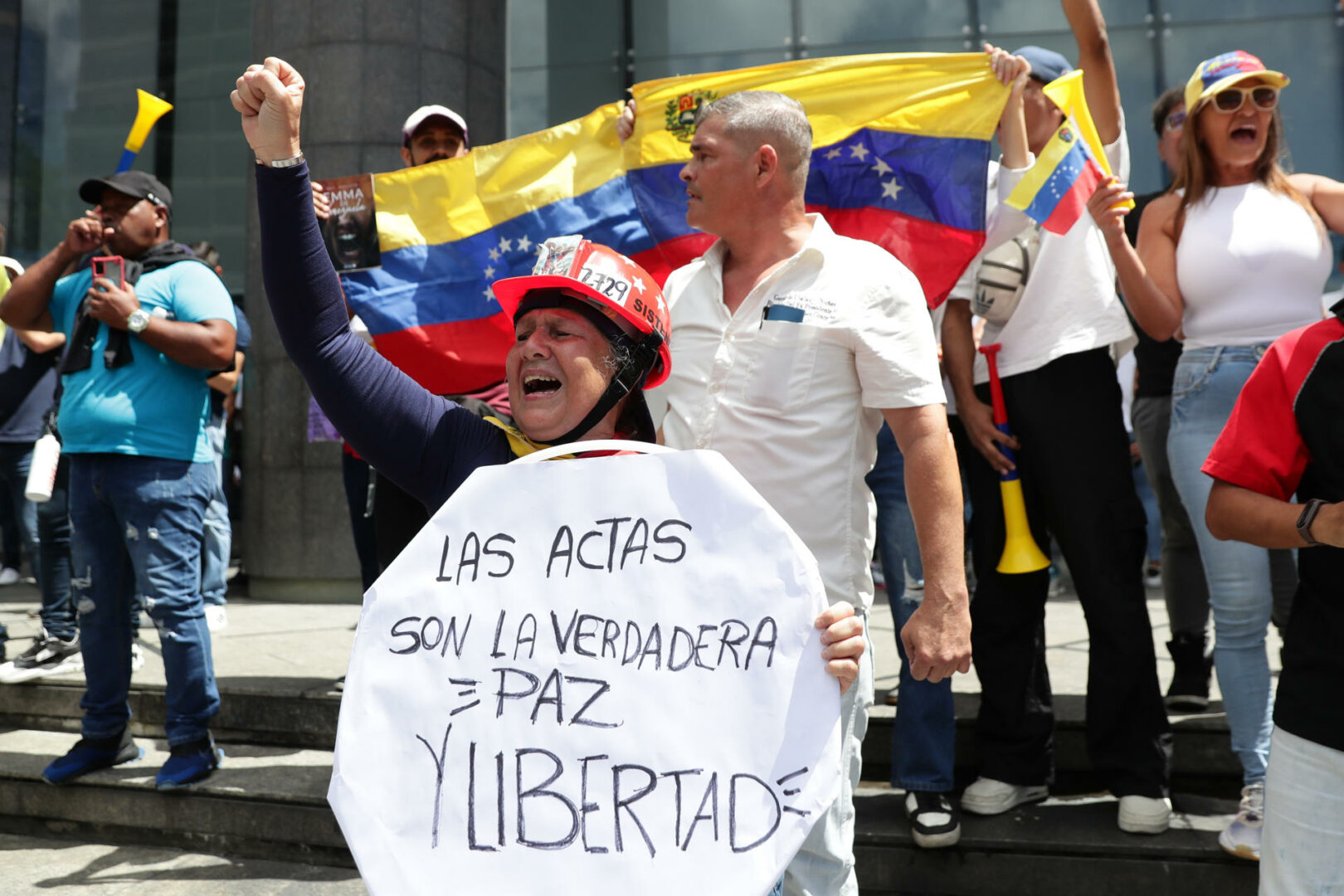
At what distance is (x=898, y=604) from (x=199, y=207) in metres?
8.40

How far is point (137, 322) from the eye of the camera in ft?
11.7

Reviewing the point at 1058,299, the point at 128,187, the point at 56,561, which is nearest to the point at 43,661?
the point at 56,561

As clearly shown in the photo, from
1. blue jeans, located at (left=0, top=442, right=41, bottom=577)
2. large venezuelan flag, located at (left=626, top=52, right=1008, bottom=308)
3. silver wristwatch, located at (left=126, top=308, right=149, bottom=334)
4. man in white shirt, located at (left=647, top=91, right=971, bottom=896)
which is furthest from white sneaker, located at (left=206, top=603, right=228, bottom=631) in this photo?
man in white shirt, located at (left=647, top=91, right=971, bottom=896)

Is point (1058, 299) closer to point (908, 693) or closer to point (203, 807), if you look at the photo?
point (908, 693)

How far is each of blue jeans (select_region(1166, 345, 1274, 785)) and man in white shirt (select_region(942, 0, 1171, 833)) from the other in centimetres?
17

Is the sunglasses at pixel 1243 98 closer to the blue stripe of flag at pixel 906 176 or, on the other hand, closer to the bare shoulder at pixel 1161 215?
the bare shoulder at pixel 1161 215

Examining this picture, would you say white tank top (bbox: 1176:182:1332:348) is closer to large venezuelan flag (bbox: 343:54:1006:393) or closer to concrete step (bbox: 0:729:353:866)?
large venezuelan flag (bbox: 343:54:1006:393)

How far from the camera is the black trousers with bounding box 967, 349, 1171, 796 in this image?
3.03m

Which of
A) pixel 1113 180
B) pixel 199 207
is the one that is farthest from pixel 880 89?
pixel 199 207

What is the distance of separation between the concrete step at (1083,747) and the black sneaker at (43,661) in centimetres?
319

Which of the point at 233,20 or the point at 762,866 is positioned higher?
the point at 233,20

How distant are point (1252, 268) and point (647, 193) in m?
1.85

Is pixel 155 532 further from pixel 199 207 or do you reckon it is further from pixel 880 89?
pixel 199 207

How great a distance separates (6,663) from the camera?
452 centimetres
